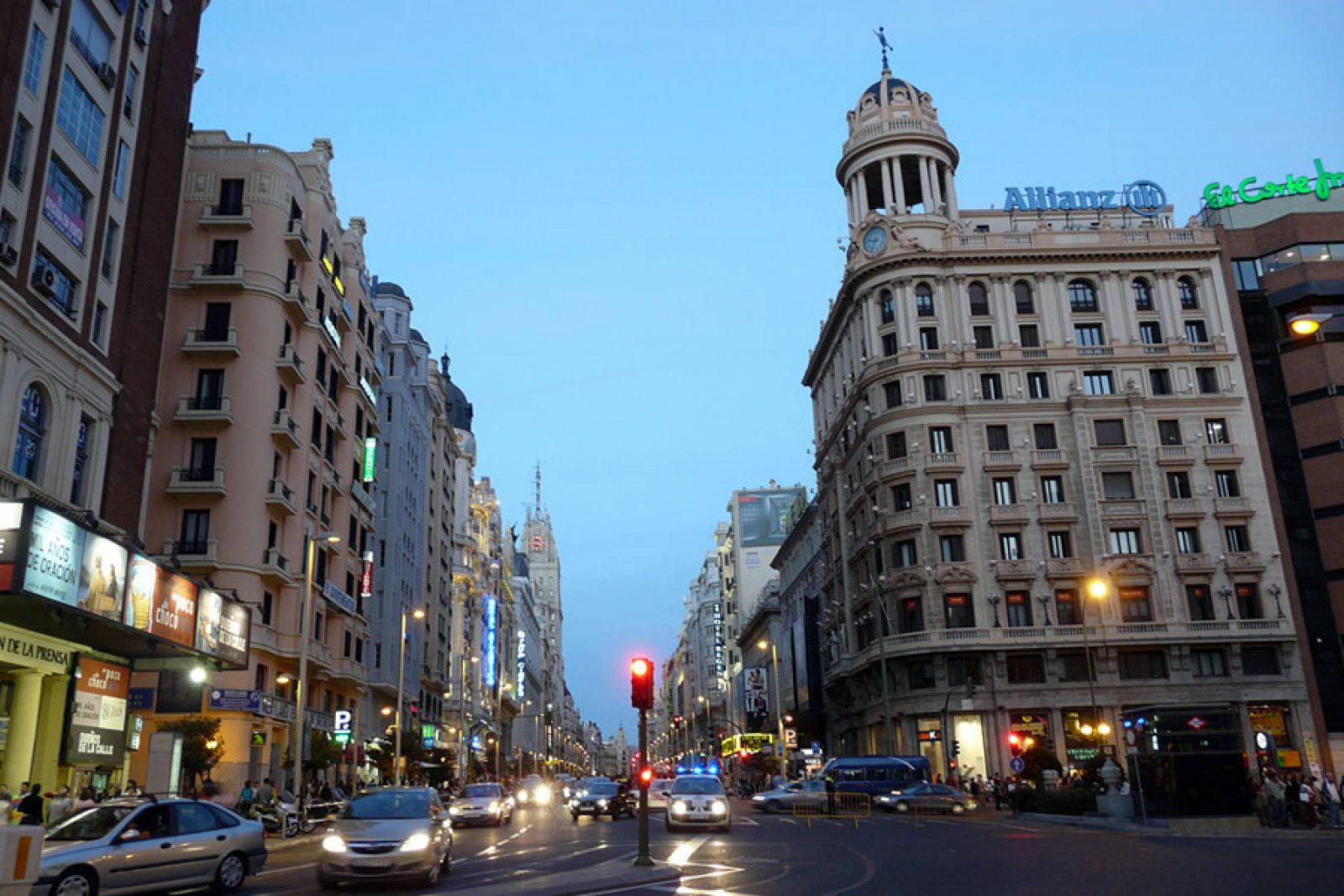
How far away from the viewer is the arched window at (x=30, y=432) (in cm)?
2891

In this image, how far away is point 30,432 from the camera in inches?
1159

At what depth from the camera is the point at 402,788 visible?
19.5 metres

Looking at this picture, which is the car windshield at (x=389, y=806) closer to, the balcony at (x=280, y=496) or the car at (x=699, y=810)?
the car at (x=699, y=810)

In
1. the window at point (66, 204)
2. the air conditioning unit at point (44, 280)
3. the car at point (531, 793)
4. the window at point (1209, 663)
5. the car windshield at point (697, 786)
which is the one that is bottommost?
the car at point (531, 793)

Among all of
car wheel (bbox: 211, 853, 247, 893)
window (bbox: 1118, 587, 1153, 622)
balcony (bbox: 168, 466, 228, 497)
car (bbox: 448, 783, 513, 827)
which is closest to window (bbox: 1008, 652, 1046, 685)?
window (bbox: 1118, 587, 1153, 622)

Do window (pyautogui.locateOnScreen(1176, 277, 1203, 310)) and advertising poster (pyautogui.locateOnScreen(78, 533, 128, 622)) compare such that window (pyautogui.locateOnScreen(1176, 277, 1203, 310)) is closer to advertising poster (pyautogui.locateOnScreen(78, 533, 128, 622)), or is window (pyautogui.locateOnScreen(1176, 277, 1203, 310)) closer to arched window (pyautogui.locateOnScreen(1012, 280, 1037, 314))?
arched window (pyautogui.locateOnScreen(1012, 280, 1037, 314))

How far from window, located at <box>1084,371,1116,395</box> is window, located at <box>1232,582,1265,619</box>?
44.6 ft

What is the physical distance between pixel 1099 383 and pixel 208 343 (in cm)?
5101

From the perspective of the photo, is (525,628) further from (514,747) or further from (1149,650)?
(1149,650)

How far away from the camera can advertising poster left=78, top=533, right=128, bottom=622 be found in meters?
25.0

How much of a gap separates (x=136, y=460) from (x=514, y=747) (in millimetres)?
130561

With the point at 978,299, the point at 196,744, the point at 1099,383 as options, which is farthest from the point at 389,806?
the point at 1099,383

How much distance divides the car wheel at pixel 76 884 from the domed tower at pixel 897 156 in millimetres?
63338

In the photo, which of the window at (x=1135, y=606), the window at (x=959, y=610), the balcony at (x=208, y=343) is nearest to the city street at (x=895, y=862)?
the balcony at (x=208, y=343)
